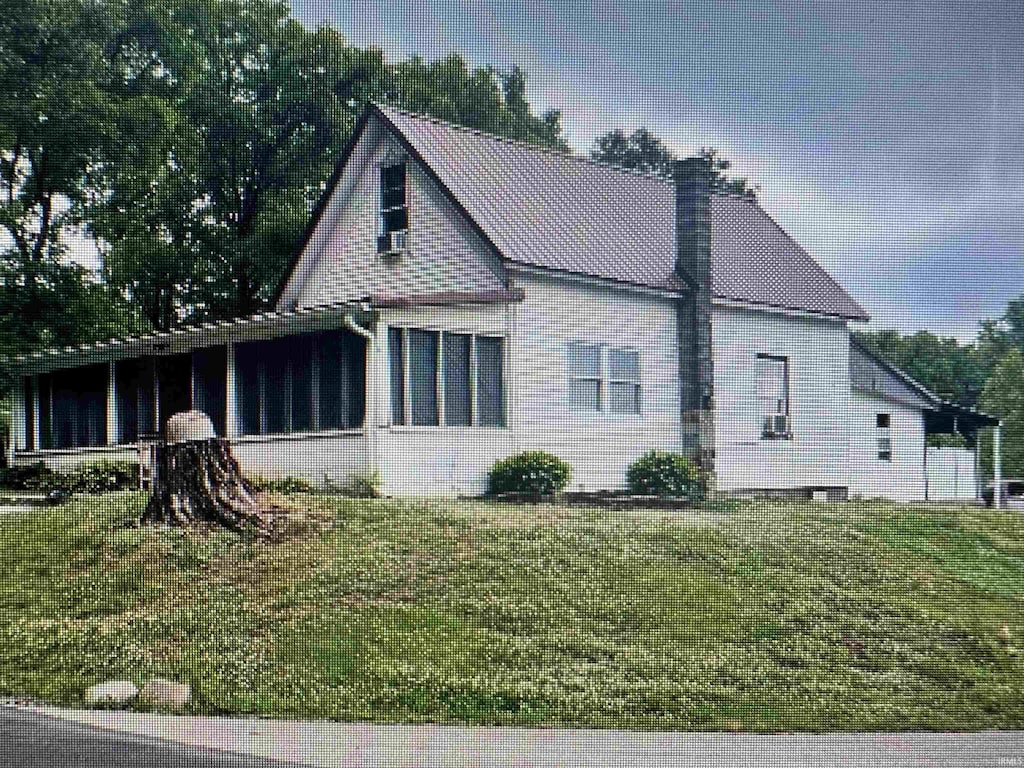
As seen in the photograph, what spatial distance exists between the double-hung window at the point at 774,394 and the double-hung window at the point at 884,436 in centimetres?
67

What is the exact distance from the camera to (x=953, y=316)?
4.79m

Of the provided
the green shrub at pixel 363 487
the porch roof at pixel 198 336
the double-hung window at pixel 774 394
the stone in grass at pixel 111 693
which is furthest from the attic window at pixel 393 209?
the stone in grass at pixel 111 693

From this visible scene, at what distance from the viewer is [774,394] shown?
30.1 ft

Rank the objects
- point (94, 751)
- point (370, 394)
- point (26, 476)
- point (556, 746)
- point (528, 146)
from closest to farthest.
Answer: point (94, 751) < point (556, 746) < point (370, 394) < point (528, 146) < point (26, 476)

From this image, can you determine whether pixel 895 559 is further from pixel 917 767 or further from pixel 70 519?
pixel 70 519

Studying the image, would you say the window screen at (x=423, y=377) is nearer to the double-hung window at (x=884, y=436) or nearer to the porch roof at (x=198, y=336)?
the porch roof at (x=198, y=336)

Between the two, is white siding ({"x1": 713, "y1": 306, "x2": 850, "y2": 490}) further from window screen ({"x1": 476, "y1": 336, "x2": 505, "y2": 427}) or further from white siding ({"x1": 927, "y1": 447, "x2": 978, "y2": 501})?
window screen ({"x1": 476, "y1": 336, "x2": 505, "y2": 427})

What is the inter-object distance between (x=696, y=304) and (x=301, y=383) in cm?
279

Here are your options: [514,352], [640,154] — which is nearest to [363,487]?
[514,352]

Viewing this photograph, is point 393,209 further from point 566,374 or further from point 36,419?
point 36,419

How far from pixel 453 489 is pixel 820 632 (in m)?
3.23

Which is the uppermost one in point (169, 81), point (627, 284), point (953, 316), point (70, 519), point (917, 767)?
point (169, 81)

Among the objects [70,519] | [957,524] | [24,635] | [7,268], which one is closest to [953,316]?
[957,524]

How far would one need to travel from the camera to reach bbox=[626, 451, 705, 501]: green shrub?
7.96 metres
